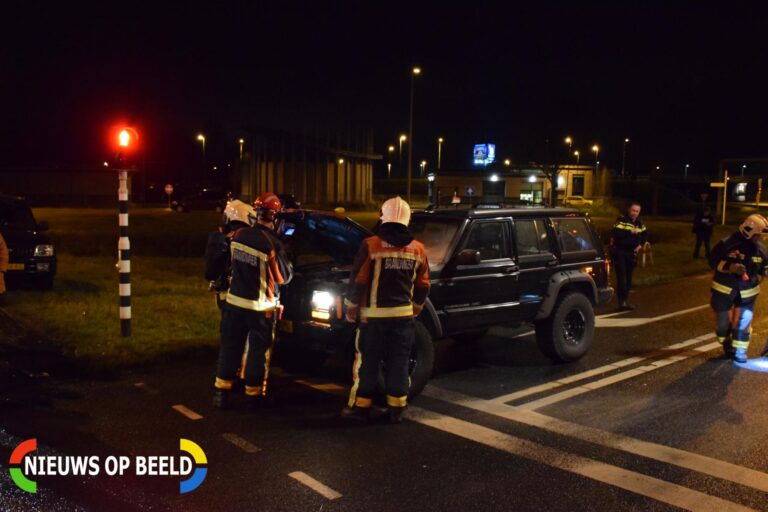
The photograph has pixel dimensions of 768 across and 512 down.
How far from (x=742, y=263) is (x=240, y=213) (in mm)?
5700

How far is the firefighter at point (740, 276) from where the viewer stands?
8234 millimetres

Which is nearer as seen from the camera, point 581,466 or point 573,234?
point 581,466

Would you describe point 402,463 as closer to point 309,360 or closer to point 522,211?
point 309,360

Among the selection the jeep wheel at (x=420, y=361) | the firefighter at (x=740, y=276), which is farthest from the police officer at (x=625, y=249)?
the jeep wheel at (x=420, y=361)

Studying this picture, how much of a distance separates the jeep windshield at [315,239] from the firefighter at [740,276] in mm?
4287

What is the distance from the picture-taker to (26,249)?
11875 mm

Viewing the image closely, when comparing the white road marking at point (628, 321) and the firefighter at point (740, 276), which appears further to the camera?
→ the white road marking at point (628, 321)

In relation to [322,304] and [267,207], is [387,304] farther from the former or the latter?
[267,207]

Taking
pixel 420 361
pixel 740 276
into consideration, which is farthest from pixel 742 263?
pixel 420 361

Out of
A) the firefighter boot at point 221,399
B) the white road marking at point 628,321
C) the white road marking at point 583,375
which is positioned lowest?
the white road marking at point 628,321

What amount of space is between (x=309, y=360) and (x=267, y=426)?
7.62 feet

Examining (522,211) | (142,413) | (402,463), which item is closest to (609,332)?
(522,211)

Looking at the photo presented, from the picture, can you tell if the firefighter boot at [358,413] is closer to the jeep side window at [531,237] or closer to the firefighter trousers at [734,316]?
the jeep side window at [531,237]

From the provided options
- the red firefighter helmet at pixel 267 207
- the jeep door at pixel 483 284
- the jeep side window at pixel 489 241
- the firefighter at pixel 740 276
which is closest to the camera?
the red firefighter helmet at pixel 267 207
